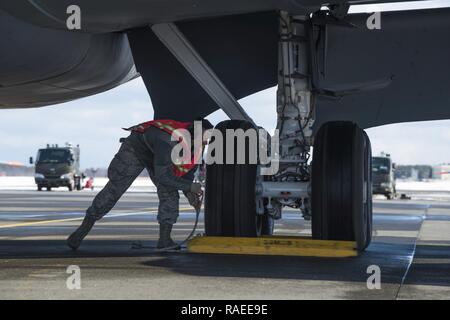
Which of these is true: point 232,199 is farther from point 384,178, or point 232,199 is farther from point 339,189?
point 384,178

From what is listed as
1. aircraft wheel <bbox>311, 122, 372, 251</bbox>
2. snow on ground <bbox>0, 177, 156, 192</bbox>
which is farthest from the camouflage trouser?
snow on ground <bbox>0, 177, 156, 192</bbox>

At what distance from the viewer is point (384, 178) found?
44875 millimetres

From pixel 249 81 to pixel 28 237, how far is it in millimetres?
3413

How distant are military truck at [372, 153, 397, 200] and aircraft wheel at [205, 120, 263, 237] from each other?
35.2m

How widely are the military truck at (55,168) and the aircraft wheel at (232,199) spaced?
1528 inches

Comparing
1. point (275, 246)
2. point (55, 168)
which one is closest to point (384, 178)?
point (55, 168)

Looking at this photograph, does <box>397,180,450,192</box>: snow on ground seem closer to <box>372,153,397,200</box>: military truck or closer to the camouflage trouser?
<box>372,153,397,200</box>: military truck

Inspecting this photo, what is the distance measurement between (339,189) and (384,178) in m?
37.1

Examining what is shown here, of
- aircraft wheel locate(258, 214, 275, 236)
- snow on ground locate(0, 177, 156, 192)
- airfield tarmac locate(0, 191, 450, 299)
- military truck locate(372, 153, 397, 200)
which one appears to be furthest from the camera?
snow on ground locate(0, 177, 156, 192)

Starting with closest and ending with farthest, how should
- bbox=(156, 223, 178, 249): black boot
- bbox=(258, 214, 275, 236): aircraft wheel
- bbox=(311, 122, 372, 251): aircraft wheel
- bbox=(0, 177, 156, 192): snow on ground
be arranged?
bbox=(311, 122, 372, 251): aircraft wheel < bbox=(156, 223, 178, 249): black boot < bbox=(258, 214, 275, 236): aircraft wheel < bbox=(0, 177, 156, 192): snow on ground

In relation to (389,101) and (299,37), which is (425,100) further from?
(299,37)

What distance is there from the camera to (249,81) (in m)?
9.52

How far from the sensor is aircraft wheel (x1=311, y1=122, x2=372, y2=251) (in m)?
8.34
